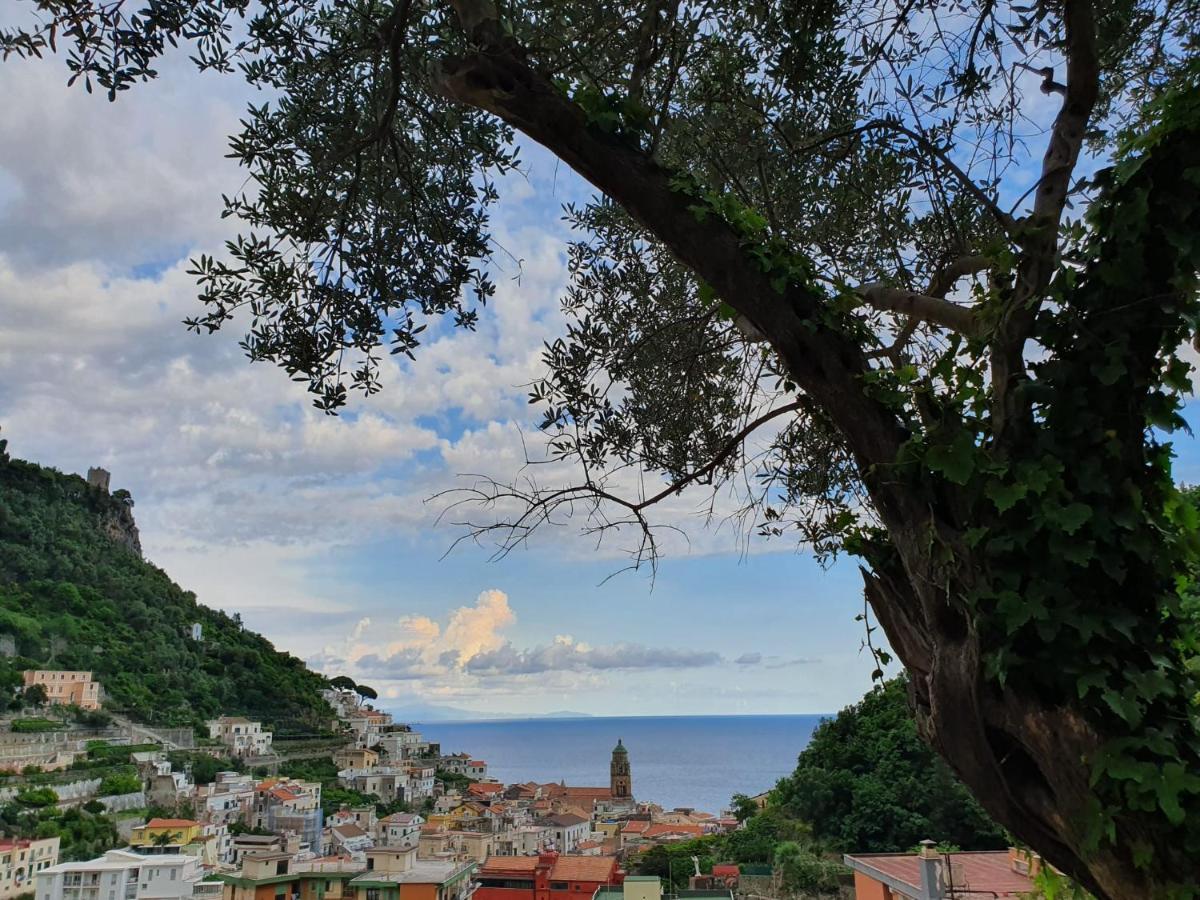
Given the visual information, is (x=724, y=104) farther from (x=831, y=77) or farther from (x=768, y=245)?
(x=768, y=245)

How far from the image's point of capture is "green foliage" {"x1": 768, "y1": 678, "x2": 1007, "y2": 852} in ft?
64.9

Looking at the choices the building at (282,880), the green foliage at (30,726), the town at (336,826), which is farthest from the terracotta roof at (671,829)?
the green foliage at (30,726)

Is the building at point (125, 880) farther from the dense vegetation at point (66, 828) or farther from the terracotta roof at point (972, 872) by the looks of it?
the terracotta roof at point (972, 872)

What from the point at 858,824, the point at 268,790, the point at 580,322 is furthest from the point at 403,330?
the point at 268,790

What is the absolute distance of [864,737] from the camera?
73.4 feet

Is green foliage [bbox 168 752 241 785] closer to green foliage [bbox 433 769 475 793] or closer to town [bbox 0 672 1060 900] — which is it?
town [bbox 0 672 1060 900]

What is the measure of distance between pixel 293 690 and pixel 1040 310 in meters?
74.1

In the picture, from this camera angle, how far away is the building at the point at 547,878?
2719cm

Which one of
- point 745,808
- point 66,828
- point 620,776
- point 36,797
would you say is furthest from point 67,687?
point 745,808

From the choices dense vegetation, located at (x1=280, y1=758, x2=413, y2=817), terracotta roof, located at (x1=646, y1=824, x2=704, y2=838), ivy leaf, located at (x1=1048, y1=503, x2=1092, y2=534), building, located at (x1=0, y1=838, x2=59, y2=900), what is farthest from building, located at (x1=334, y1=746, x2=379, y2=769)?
ivy leaf, located at (x1=1048, y1=503, x2=1092, y2=534)

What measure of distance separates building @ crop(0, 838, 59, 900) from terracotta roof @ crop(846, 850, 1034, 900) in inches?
1127

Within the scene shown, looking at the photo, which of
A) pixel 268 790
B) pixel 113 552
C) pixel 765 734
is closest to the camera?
pixel 268 790

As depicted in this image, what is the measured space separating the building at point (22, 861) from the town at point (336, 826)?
7 cm

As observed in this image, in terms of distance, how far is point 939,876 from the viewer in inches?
384
